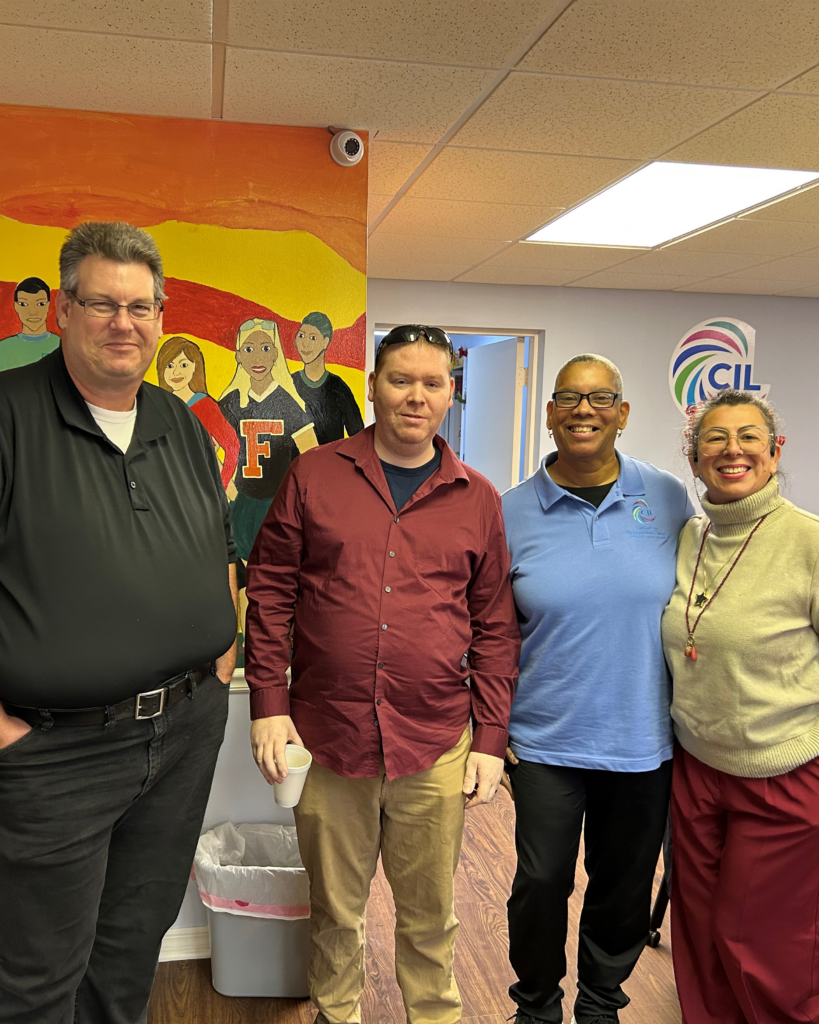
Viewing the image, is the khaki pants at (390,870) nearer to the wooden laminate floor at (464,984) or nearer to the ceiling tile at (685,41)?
the wooden laminate floor at (464,984)

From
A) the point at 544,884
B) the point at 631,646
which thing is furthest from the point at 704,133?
the point at 544,884

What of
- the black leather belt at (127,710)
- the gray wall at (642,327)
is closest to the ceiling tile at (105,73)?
the black leather belt at (127,710)

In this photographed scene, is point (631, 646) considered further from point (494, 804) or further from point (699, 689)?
point (494, 804)

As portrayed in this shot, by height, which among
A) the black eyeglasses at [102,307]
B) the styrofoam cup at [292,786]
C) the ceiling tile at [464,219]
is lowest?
the styrofoam cup at [292,786]

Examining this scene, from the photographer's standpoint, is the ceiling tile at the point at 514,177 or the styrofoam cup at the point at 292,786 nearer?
the styrofoam cup at the point at 292,786

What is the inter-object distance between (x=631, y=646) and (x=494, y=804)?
2004 mm

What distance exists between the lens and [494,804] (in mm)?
3592

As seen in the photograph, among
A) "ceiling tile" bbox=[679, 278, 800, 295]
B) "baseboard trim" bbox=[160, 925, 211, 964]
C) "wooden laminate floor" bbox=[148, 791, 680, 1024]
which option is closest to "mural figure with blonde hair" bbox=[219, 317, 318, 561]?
"baseboard trim" bbox=[160, 925, 211, 964]

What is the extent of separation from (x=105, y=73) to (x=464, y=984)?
251cm

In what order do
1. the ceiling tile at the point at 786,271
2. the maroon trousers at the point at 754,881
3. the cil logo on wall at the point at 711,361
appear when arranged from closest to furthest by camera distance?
1. the maroon trousers at the point at 754,881
2. the ceiling tile at the point at 786,271
3. the cil logo on wall at the point at 711,361

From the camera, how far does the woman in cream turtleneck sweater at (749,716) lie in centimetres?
175

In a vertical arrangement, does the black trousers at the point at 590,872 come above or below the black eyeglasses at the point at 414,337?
below

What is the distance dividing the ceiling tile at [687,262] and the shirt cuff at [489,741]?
288cm

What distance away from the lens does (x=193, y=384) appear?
92.1 inches
